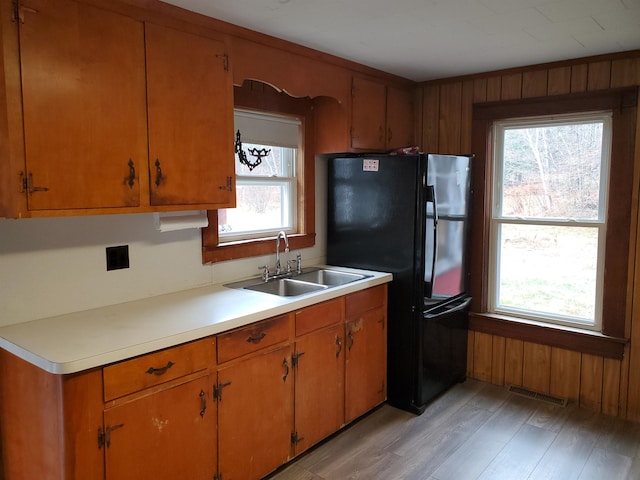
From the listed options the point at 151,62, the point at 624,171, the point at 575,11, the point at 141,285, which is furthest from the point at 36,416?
the point at 624,171

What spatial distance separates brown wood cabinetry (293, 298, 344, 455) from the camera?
2555 mm

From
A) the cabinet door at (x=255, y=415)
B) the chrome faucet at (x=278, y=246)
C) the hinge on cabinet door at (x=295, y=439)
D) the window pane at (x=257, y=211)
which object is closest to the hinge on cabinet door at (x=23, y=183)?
the cabinet door at (x=255, y=415)

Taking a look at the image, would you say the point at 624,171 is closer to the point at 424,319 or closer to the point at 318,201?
the point at 424,319

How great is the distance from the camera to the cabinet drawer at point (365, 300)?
287 centimetres

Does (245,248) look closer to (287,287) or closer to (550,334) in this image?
Answer: (287,287)

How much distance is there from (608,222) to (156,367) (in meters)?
2.76

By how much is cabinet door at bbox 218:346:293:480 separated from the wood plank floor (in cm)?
19

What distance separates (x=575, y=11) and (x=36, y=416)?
279cm

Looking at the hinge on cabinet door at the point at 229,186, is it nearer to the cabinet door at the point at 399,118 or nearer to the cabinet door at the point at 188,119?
the cabinet door at the point at 188,119

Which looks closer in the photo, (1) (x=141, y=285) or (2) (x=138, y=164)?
(2) (x=138, y=164)

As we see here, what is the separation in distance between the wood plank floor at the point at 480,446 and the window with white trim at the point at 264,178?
1.34m

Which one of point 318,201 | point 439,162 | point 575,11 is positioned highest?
point 575,11

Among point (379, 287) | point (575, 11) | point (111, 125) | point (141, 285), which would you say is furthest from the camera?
point (379, 287)

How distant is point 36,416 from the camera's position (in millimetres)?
1785
